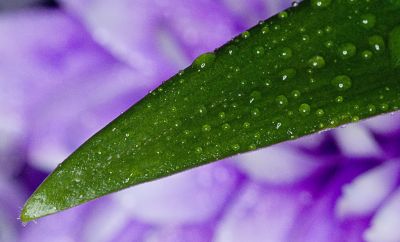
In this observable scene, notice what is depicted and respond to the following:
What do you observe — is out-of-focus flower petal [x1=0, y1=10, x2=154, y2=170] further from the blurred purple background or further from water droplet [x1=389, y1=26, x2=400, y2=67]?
water droplet [x1=389, y1=26, x2=400, y2=67]

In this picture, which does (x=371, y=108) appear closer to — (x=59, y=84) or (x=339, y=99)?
(x=339, y=99)

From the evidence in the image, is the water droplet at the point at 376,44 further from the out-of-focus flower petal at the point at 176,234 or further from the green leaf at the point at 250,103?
the out-of-focus flower petal at the point at 176,234

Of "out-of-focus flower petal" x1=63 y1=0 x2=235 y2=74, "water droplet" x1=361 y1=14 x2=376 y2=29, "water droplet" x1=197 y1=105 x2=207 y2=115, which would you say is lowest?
"water droplet" x1=197 y1=105 x2=207 y2=115

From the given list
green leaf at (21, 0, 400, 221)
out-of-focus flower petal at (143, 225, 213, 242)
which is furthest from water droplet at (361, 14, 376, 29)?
out-of-focus flower petal at (143, 225, 213, 242)

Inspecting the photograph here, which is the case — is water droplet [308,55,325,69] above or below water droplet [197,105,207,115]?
above

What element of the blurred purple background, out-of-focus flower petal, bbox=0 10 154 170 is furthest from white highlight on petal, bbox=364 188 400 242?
out-of-focus flower petal, bbox=0 10 154 170
